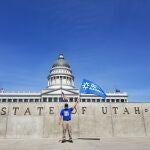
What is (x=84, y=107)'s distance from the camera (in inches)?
539

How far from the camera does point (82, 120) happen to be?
13.3 m

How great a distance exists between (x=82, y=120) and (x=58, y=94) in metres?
83.3

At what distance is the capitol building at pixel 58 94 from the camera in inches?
3752

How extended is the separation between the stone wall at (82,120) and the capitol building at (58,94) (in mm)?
72240

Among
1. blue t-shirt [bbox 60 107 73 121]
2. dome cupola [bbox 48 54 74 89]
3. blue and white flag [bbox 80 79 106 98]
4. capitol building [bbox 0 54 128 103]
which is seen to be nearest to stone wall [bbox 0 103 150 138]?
blue and white flag [bbox 80 79 106 98]

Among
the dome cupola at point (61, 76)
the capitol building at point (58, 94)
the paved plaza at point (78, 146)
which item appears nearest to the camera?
the paved plaza at point (78, 146)

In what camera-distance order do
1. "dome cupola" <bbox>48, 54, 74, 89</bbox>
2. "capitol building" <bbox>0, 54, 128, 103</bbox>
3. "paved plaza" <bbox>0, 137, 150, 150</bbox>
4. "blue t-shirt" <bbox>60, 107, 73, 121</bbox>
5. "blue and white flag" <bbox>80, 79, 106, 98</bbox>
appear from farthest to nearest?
"dome cupola" <bbox>48, 54, 74, 89</bbox>, "capitol building" <bbox>0, 54, 128, 103</bbox>, "blue and white flag" <bbox>80, 79, 106, 98</bbox>, "blue t-shirt" <bbox>60, 107, 73, 121</bbox>, "paved plaza" <bbox>0, 137, 150, 150</bbox>

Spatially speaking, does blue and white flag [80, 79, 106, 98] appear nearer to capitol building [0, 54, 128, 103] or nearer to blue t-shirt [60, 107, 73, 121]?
blue t-shirt [60, 107, 73, 121]

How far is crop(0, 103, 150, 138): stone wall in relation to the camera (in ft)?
42.2

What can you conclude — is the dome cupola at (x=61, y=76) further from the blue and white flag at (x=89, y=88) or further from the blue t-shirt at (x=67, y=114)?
the blue t-shirt at (x=67, y=114)

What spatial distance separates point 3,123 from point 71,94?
83.1m

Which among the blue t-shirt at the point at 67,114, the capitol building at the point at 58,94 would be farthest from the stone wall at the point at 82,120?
the capitol building at the point at 58,94

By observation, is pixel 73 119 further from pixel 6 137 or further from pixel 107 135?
pixel 6 137

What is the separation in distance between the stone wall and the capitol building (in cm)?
7224
